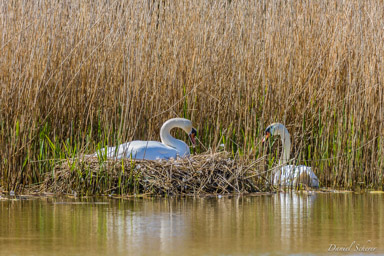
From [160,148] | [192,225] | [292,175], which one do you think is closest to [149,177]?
[160,148]

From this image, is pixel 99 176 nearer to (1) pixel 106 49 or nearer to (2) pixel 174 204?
(2) pixel 174 204

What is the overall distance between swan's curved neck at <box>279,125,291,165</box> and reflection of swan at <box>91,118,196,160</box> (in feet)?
2.72

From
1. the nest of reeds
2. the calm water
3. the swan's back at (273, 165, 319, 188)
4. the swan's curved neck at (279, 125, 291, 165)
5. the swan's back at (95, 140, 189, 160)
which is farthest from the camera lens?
the swan's curved neck at (279, 125, 291, 165)

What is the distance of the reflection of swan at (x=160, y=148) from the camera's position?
650 centimetres

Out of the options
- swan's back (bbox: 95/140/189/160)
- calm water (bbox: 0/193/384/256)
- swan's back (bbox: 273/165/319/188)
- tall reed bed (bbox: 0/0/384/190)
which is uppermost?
tall reed bed (bbox: 0/0/384/190)

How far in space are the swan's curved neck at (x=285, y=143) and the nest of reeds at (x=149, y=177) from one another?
2.36 ft

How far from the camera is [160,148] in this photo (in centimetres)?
682

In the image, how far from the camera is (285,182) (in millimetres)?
6750

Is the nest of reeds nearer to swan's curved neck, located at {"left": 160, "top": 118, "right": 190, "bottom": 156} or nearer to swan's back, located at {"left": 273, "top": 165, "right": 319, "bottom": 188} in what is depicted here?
swan's back, located at {"left": 273, "top": 165, "right": 319, "bottom": 188}

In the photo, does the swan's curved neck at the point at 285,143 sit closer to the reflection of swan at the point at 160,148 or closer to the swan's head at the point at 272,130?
the swan's head at the point at 272,130

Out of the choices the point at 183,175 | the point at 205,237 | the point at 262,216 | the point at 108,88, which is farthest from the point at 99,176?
the point at 205,237

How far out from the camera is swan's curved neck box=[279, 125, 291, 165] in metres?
7.11

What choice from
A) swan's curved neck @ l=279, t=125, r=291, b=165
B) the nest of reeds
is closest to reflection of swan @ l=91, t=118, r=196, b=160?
the nest of reeds

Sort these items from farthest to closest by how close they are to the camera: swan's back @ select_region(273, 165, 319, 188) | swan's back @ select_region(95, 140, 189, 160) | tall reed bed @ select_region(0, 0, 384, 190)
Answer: tall reed bed @ select_region(0, 0, 384, 190) < swan's back @ select_region(273, 165, 319, 188) < swan's back @ select_region(95, 140, 189, 160)
